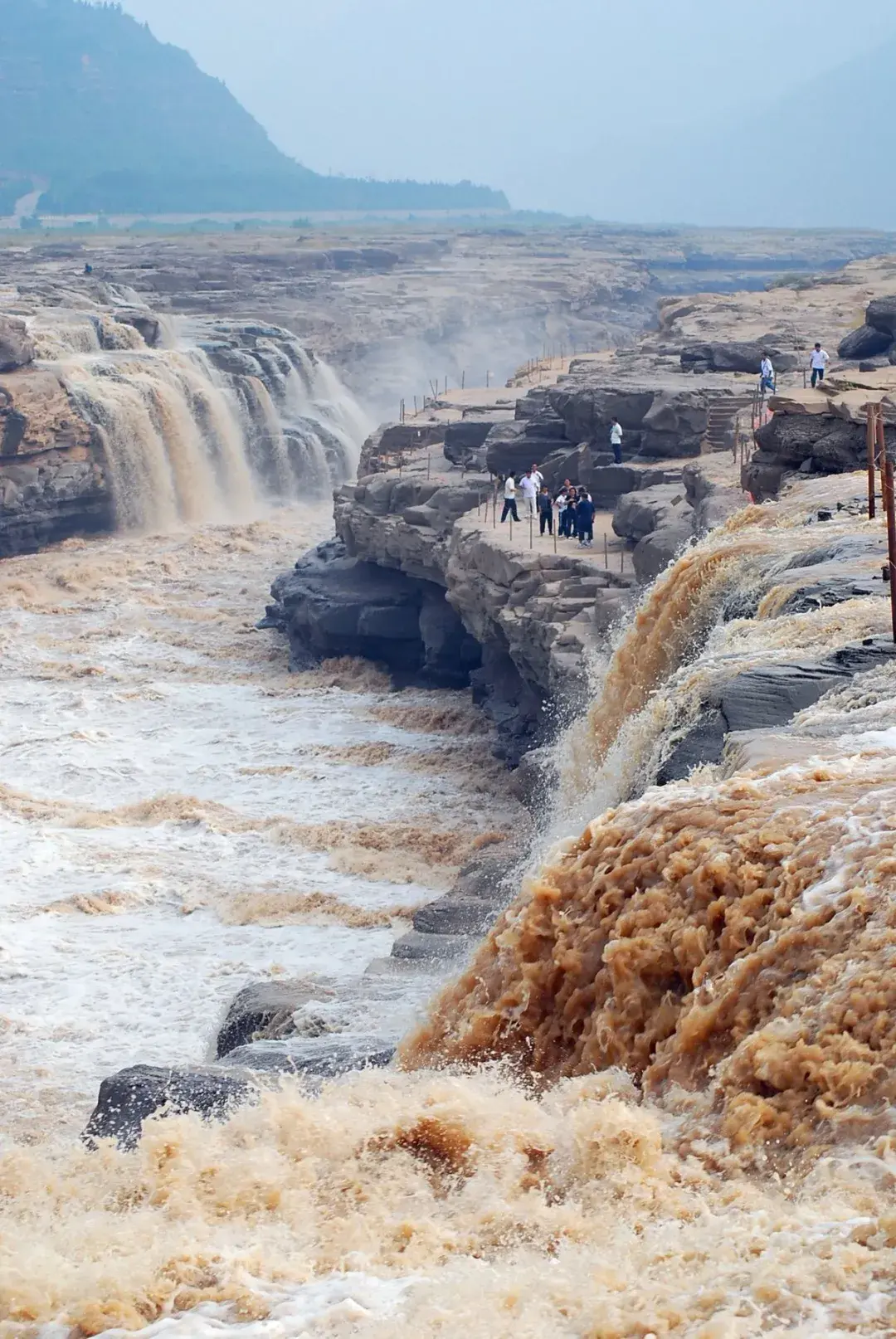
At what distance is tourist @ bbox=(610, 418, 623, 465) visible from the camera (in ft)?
85.7

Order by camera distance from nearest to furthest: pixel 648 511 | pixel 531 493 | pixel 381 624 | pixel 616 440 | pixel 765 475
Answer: pixel 765 475 < pixel 648 511 < pixel 531 493 < pixel 616 440 < pixel 381 624

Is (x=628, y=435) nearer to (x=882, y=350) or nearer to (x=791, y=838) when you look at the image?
(x=882, y=350)

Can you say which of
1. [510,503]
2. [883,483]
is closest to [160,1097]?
[883,483]

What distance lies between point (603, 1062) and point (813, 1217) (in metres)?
2.02

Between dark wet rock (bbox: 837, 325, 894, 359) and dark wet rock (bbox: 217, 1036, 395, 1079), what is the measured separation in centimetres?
2350

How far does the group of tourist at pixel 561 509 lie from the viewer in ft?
76.9

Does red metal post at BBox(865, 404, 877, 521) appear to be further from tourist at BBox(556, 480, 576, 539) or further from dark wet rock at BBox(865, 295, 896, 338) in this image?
dark wet rock at BBox(865, 295, 896, 338)

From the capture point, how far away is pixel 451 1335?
5.45 metres

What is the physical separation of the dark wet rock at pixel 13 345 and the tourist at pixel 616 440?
15.2 meters

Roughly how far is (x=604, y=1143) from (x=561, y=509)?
1761cm

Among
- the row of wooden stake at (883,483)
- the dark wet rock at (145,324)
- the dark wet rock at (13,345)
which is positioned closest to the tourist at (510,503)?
the row of wooden stake at (883,483)

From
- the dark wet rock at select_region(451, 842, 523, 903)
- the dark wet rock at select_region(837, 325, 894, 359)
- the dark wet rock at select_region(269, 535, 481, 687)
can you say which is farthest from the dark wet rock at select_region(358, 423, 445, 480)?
the dark wet rock at select_region(451, 842, 523, 903)

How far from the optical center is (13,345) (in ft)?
115

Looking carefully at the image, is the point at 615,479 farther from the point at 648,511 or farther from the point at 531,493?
the point at 648,511
